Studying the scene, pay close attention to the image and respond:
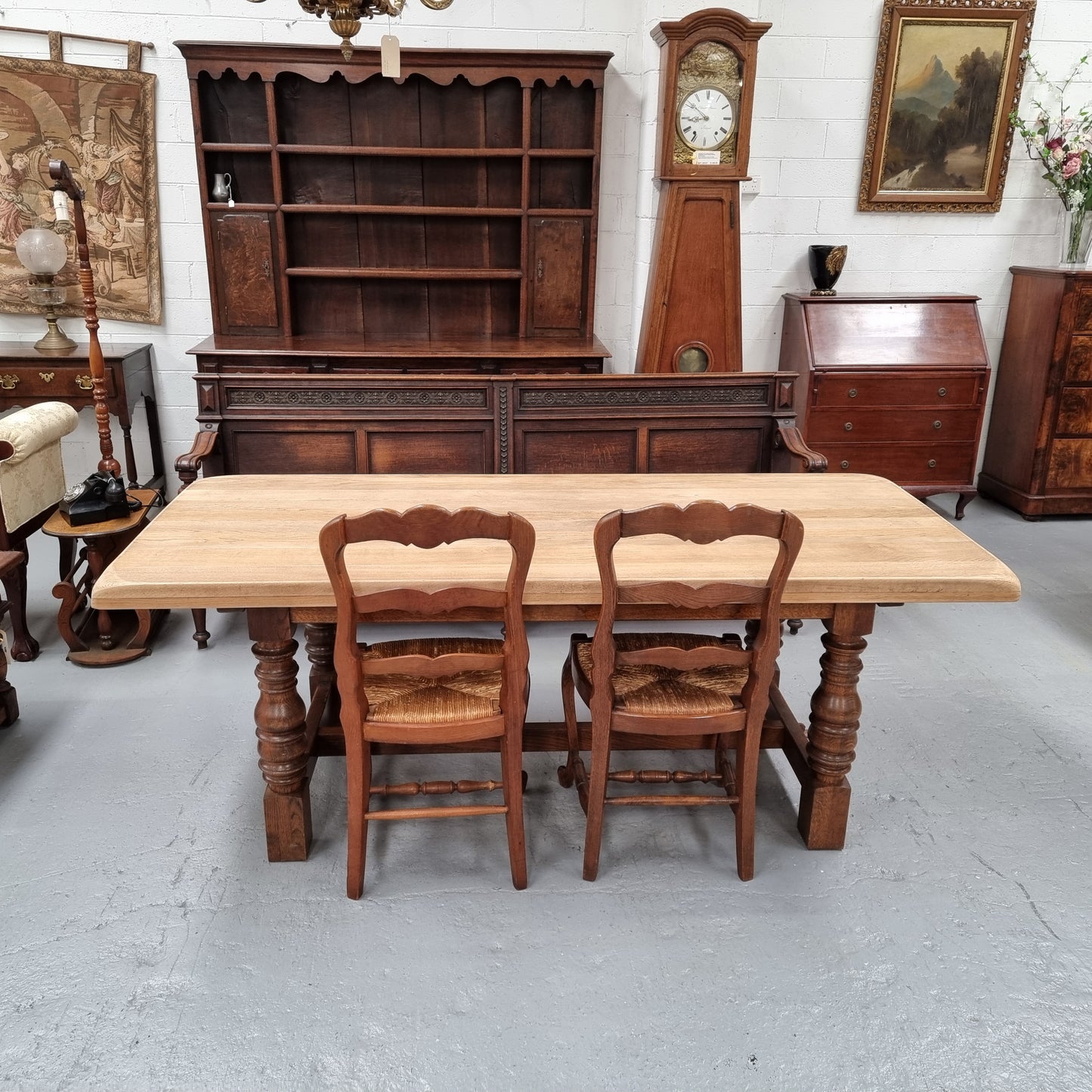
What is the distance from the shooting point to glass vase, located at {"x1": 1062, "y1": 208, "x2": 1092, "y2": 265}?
15.2 ft

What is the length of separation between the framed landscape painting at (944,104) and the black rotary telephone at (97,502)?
3.89 metres

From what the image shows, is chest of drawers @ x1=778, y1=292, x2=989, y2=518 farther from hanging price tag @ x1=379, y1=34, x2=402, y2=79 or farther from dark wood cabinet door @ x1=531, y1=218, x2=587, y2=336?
hanging price tag @ x1=379, y1=34, x2=402, y2=79

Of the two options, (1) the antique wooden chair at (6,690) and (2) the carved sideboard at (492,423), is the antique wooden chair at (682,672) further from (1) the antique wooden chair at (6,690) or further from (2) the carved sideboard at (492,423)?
(1) the antique wooden chair at (6,690)

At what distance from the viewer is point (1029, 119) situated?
189 inches

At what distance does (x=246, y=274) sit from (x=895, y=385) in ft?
10.8

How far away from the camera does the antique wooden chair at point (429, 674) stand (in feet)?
5.79

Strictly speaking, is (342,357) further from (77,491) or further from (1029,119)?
(1029,119)

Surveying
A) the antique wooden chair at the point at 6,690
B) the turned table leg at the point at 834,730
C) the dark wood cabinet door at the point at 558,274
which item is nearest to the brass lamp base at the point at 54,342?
the antique wooden chair at the point at 6,690

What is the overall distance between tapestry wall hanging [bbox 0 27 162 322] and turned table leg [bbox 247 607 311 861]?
3.36m

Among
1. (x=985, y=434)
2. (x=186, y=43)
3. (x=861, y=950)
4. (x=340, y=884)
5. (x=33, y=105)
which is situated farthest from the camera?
(x=985, y=434)

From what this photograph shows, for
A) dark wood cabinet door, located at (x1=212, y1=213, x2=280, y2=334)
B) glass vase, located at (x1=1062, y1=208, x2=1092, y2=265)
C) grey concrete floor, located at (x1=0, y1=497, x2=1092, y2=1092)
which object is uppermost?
glass vase, located at (x1=1062, y1=208, x2=1092, y2=265)

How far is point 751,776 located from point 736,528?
67cm

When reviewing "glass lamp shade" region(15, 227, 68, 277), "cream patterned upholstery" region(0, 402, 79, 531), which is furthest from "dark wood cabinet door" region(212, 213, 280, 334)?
"cream patterned upholstery" region(0, 402, 79, 531)

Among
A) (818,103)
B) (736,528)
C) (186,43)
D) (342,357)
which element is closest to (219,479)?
(736,528)
